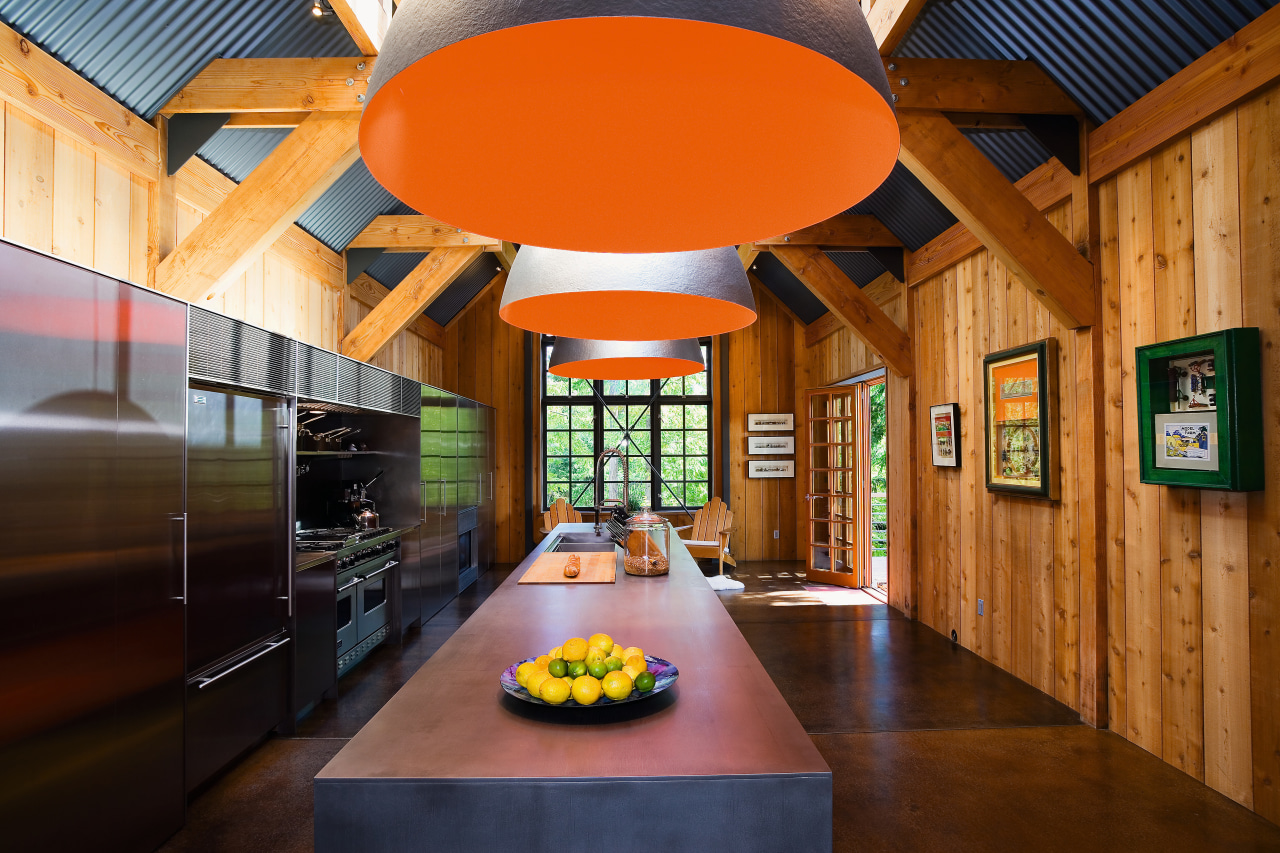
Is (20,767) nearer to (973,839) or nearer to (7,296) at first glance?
(7,296)

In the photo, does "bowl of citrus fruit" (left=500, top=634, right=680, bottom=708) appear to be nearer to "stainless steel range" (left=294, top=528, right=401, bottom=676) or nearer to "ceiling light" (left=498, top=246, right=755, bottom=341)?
"ceiling light" (left=498, top=246, right=755, bottom=341)

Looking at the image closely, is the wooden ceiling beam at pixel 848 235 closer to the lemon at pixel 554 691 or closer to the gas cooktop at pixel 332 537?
the gas cooktop at pixel 332 537

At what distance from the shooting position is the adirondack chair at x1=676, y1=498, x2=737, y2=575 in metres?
8.05

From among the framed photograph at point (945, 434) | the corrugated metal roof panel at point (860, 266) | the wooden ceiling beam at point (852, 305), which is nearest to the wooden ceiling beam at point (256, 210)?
the wooden ceiling beam at point (852, 305)

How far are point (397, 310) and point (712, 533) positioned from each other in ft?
14.0

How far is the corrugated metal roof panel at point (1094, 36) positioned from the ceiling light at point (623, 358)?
2280 millimetres

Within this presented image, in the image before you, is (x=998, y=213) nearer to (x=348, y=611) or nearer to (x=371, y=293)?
(x=348, y=611)

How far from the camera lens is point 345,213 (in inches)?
215

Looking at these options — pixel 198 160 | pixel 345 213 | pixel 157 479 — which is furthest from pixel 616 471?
pixel 157 479

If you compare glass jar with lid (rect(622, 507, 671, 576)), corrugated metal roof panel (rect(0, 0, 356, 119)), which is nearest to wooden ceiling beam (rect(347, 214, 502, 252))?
corrugated metal roof panel (rect(0, 0, 356, 119))

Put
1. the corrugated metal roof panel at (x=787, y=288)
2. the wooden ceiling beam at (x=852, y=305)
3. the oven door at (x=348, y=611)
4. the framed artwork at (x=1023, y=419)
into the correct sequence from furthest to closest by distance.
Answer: the corrugated metal roof panel at (x=787, y=288), the wooden ceiling beam at (x=852, y=305), the oven door at (x=348, y=611), the framed artwork at (x=1023, y=419)

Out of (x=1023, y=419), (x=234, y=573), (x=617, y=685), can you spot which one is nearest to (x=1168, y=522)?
(x=1023, y=419)

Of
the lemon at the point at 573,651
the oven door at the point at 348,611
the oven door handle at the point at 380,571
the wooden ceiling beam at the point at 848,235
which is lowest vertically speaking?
the oven door at the point at 348,611

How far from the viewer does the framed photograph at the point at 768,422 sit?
30.7 feet
